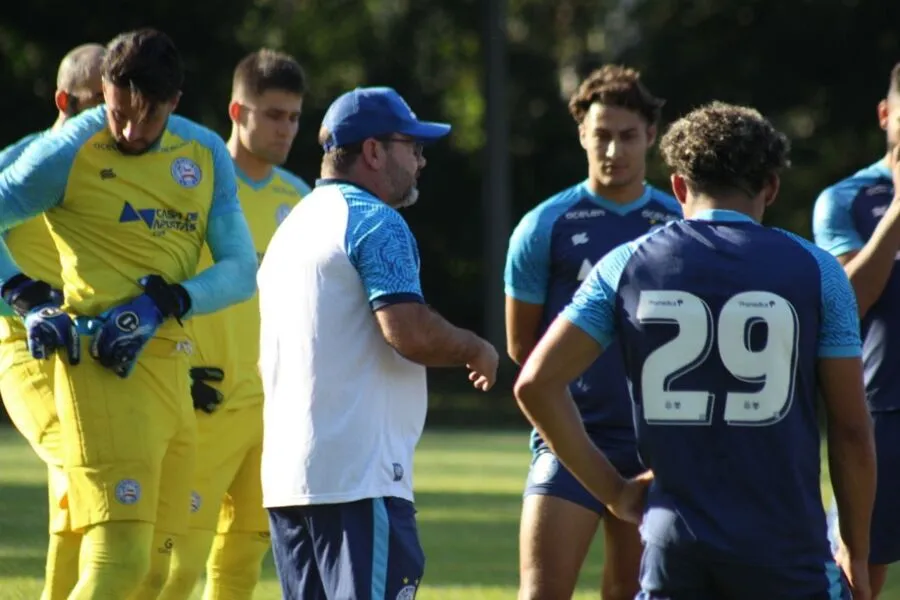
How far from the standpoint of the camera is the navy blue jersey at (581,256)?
7371 millimetres

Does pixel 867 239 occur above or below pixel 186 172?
below

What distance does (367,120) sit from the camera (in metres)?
5.66

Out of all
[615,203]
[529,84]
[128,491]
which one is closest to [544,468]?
[615,203]

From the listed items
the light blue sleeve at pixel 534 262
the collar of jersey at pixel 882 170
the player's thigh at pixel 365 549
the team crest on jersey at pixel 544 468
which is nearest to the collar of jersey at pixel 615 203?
the light blue sleeve at pixel 534 262

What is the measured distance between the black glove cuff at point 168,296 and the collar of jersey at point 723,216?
2.24 meters

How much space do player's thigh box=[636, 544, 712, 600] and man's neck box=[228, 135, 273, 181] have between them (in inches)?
163

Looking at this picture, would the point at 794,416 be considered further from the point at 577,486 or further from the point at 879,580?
the point at 879,580

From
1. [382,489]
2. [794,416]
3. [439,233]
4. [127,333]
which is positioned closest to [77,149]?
[127,333]

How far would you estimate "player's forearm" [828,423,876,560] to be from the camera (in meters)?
4.80

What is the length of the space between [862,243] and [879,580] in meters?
1.39

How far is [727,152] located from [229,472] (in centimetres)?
364

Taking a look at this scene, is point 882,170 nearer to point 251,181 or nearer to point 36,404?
point 251,181

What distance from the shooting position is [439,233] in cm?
3428

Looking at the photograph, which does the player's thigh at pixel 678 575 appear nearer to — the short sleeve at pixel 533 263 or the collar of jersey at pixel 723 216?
the collar of jersey at pixel 723 216
